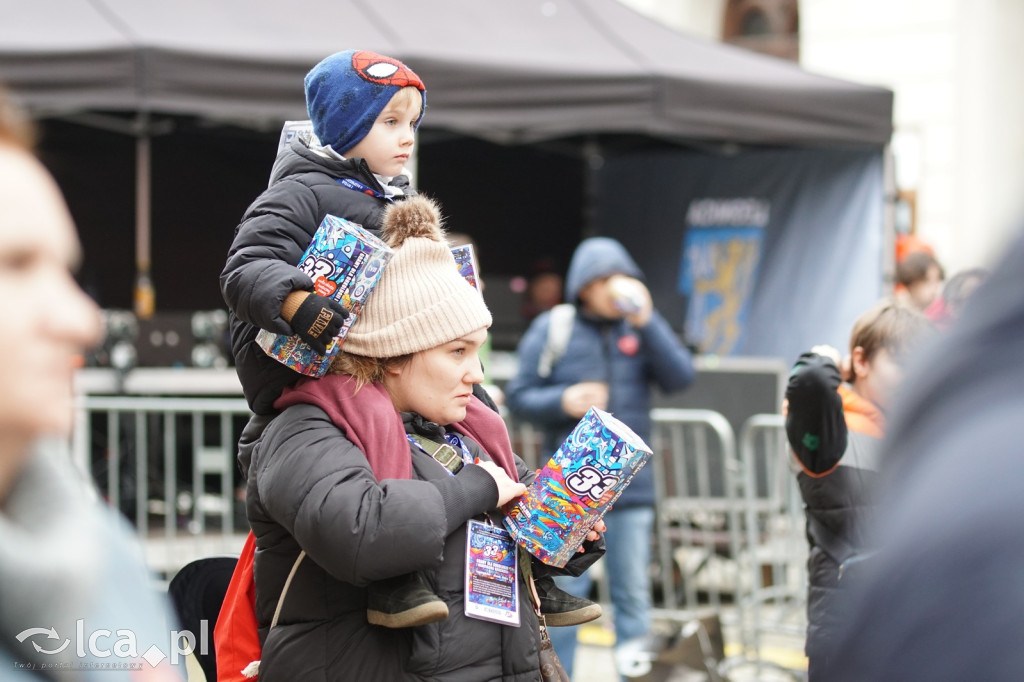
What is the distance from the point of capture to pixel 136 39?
22.2 feet

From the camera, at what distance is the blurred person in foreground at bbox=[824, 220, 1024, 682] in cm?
87

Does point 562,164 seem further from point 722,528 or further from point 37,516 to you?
point 37,516

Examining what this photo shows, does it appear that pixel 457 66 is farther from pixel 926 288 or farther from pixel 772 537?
pixel 772 537

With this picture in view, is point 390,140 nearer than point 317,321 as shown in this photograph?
No

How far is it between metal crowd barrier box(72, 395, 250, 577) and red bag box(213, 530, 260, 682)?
372 centimetres

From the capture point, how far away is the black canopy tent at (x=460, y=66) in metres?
6.74

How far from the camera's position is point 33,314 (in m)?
1.00

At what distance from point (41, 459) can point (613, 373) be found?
4.76m

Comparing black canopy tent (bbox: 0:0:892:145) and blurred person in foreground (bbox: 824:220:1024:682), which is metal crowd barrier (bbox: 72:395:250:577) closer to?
black canopy tent (bbox: 0:0:892:145)

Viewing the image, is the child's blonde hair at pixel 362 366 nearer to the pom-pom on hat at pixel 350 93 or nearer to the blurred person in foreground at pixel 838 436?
the pom-pom on hat at pixel 350 93

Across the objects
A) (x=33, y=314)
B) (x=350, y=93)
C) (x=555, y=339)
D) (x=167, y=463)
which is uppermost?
(x=350, y=93)

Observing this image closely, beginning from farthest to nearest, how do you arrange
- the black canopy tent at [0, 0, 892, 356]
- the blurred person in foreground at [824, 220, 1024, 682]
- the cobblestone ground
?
Result: the black canopy tent at [0, 0, 892, 356], the cobblestone ground, the blurred person in foreground at [824, 220, 1024, 682]

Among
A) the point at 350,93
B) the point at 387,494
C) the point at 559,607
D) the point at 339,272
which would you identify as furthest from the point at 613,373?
the point at 387,494

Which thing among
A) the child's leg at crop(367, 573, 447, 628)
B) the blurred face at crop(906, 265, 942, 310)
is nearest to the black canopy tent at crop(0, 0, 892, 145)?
the blurred face at crop(906, 265, 942, 310)
